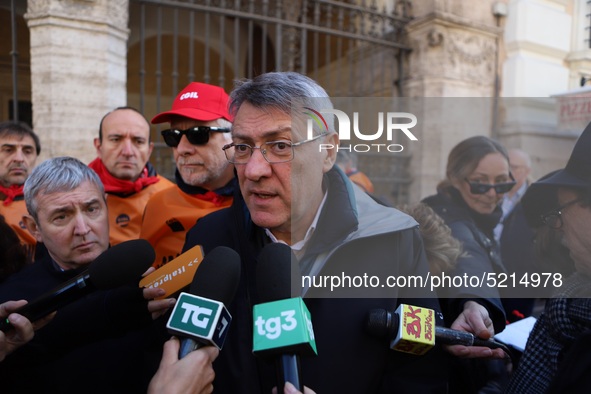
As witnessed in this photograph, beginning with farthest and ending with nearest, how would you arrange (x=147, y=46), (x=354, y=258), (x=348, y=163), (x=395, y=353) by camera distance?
1. (x=147, y=46)
2. (x=348, y=163)
3. (x=395, y=353)
4. (x=354, y=258)

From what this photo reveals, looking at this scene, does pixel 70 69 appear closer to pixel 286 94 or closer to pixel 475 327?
pixel 286 94

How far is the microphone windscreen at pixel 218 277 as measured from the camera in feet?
3.50

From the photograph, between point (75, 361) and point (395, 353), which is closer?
point (395, 353)

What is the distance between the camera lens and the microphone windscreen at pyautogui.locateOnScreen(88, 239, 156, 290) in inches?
51.6

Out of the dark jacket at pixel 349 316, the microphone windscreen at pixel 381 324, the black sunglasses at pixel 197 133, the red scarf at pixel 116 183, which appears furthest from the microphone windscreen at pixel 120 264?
the red scarf at pixel 116 183

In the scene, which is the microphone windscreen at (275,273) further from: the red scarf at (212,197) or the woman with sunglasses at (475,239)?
the red scarf at (212,197)

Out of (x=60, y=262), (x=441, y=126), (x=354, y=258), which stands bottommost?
(x=60, y=262)

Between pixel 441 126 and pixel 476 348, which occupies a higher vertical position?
pixel 441 126

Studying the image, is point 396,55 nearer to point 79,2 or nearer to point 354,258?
point 79,2

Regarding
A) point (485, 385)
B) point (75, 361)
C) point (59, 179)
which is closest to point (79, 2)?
point (59, 179)

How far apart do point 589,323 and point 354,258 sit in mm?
581

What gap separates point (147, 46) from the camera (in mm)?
8688

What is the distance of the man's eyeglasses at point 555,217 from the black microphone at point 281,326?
0.67 m

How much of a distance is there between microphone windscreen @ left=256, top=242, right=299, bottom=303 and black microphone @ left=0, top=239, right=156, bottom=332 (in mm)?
447
